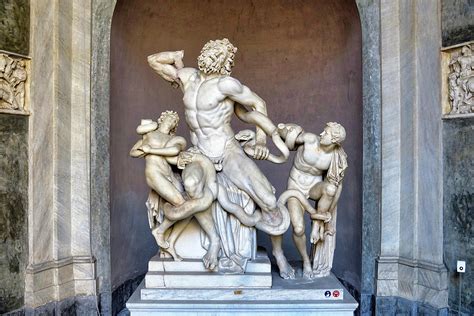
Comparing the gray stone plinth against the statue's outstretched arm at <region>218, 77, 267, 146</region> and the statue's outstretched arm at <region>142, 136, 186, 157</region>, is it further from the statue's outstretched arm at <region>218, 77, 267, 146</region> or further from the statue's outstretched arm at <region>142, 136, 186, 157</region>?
the statue's outstretched arm at <region>218, 77, 267, 146</region>

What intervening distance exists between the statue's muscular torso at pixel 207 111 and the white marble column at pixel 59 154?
148 cm

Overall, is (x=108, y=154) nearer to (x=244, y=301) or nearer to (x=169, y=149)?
(x=169, y=149)

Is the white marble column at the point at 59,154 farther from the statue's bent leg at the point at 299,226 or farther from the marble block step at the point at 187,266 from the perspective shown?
the statue's bent leg at the point at 299,226

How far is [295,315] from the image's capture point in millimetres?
4215

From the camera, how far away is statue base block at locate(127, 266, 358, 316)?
4168 mm

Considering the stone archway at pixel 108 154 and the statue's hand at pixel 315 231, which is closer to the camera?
the statue's hand at pixel 315 231

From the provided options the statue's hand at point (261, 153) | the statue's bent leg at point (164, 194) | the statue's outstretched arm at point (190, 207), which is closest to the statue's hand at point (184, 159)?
the statue's bent leg at point (164, 194)

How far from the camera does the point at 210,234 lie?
449 cm

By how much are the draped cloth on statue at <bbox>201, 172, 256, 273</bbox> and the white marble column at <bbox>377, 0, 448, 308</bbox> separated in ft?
5.41

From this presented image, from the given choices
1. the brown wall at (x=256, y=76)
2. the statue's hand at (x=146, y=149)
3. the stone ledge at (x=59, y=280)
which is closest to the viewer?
the statue's hand at (x=146, y=149)

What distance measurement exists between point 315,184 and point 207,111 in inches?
45.6

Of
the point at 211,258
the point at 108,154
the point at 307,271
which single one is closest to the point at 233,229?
the point at 211,258

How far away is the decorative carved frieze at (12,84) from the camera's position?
500 cm

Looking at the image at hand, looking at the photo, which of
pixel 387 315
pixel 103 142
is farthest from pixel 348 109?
pixel 103 142
